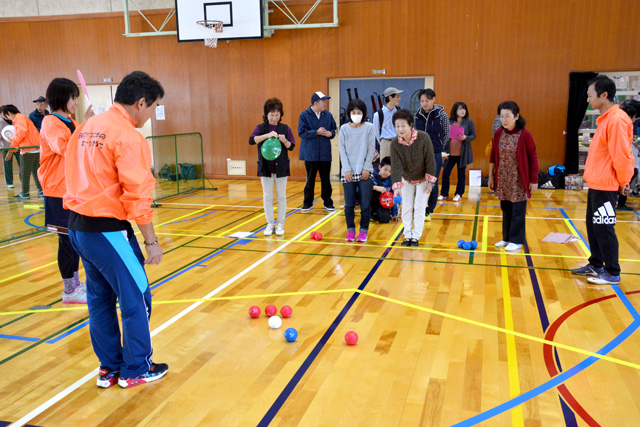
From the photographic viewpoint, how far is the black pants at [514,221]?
221 inches

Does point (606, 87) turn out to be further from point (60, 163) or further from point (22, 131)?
point (22, 131)

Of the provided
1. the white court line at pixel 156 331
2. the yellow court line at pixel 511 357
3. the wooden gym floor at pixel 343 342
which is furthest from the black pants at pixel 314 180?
the yellow court line at pixel 511 357

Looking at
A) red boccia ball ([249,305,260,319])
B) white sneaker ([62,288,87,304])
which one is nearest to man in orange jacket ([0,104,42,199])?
white sneaker ([62,288,87,304])

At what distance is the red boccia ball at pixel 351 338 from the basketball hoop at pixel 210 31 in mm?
9067

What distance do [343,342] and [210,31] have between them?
921 centimetres

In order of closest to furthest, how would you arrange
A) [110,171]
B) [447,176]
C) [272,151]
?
[110,171] < [272,151] < [447,176]

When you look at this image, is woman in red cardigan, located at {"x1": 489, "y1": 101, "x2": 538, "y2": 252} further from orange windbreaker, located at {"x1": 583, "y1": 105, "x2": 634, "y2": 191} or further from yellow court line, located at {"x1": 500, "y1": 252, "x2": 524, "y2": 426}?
yellow court line, located at {"x1": 500, "y1": 252, "x2": 524, "y2": 426}

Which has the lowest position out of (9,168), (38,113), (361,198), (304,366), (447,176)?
(304,366)

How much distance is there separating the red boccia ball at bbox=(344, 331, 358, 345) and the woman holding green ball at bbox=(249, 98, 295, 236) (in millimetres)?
3054

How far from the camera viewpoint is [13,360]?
3.39 metres

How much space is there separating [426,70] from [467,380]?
8.75 m

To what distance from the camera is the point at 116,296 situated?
295 cm

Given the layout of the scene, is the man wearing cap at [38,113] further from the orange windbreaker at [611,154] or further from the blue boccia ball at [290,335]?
the orange windbreaker at [611,154]

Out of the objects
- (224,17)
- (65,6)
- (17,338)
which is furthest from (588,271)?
(65,6)
